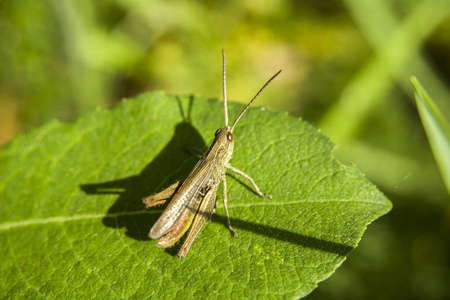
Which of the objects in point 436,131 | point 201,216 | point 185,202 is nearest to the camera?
point 436,131

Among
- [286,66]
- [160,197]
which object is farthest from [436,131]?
[286,66]

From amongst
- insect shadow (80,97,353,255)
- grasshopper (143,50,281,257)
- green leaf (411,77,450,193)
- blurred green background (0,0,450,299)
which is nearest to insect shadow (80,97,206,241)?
insect shadow (80,97,353,255)

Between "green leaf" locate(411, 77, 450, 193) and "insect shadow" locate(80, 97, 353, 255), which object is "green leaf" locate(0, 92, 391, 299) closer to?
"insect shadow" locate(80, 97, 353, 255)

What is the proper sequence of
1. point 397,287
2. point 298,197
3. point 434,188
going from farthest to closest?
point 434,188
point 397,287
point 298,197

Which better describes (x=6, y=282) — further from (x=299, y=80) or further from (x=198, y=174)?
(x=299, y=80)

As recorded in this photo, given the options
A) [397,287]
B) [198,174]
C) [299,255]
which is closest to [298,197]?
[299,255]

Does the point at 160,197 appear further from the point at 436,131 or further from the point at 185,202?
the point at 436,131

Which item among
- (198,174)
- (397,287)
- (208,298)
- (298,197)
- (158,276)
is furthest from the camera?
(397,287)
